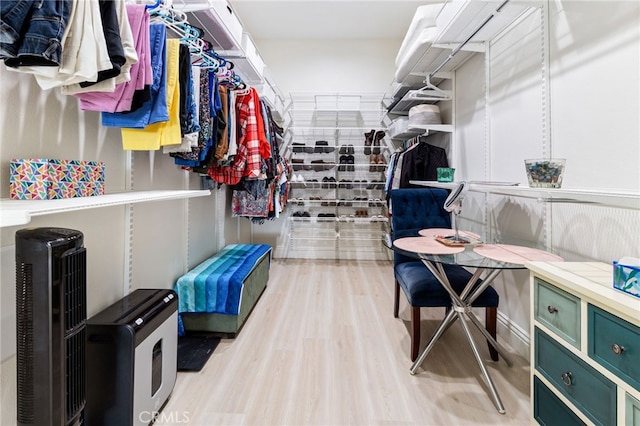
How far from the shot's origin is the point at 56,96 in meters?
1.28

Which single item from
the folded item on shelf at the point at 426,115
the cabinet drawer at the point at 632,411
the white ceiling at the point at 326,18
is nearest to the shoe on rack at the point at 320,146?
the folded item on shelf at the point at 426,115

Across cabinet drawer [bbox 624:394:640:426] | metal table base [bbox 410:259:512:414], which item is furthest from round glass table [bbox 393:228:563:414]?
cabinet drawer [bbox 624:394:640:426]

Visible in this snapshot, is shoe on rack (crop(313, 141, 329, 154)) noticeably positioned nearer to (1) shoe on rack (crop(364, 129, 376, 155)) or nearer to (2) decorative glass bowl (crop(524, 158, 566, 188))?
(1) shoe on rack (crop(364, 129, 376, 155))

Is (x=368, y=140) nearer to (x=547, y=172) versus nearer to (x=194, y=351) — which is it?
(x=547, y=172)

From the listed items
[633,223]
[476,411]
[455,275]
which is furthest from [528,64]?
[476,411]

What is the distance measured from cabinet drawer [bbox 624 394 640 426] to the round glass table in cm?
58

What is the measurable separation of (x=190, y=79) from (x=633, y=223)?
2209 mm

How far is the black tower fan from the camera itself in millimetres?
855

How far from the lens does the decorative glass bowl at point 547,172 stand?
1.43 m

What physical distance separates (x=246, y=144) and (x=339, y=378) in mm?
1848

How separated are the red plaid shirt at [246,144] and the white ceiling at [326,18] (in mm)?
1941

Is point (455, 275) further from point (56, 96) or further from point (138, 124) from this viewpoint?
point (56, 96)
